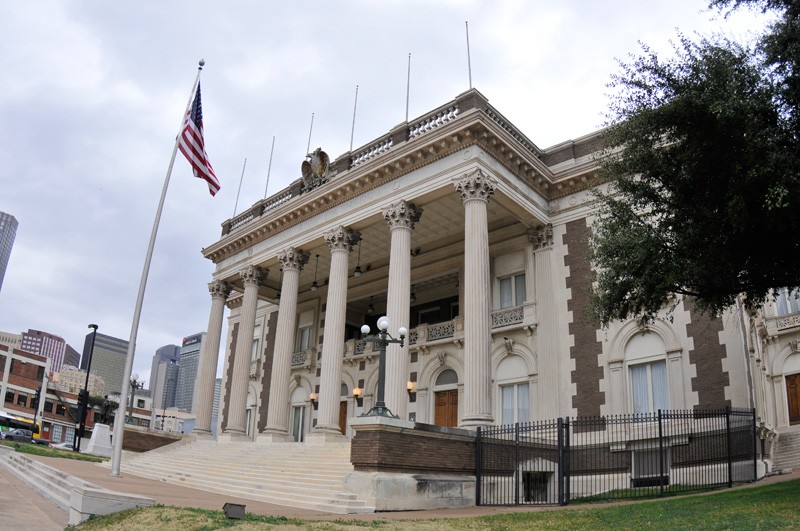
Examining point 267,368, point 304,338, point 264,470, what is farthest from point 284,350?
point 267,368

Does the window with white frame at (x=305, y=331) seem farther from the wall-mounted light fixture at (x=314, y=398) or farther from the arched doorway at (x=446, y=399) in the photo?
the arched doorway at (x=446, y=399)

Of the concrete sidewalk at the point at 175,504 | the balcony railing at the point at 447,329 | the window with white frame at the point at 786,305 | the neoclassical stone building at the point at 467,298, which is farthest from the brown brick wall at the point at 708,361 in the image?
the window with white frame at the point at 786,305

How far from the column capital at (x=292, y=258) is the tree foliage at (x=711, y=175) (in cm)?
1622

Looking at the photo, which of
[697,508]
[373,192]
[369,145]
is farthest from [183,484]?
[697,508]

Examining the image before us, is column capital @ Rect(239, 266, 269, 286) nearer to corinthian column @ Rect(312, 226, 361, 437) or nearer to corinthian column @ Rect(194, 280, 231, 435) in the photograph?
corinthian column @ Rect(194, 280, 231, 435)

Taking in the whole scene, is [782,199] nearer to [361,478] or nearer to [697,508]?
[697,508]

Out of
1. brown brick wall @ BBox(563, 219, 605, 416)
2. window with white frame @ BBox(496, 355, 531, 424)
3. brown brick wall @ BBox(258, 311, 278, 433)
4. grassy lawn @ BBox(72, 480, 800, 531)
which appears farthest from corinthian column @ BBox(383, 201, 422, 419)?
brown brick wall @ BBox(258, 311, 278, 433)

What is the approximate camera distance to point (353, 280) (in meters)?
35.9

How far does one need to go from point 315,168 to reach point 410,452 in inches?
665

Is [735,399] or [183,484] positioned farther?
[183,484]

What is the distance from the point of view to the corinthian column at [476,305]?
21.1 meters

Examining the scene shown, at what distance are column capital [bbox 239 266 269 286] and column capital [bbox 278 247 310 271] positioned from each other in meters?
2.74

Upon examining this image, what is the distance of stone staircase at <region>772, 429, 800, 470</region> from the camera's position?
2277cm

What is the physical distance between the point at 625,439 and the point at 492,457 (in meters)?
5.68
